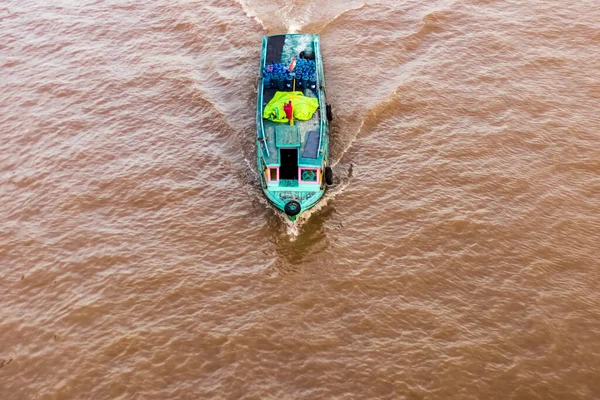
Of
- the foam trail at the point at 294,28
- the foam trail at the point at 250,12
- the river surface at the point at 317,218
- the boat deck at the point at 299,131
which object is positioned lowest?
the river surface at the point at 317,218

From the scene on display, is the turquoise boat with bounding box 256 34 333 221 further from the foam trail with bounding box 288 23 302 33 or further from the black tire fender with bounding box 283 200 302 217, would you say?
the foam trail with bounding box 288 23 302 33

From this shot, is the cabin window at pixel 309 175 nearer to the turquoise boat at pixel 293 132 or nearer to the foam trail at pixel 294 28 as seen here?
the turquoise boat at pixel 293 132

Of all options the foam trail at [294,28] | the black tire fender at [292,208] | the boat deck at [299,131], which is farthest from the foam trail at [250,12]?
the black tire fender at [292,208]

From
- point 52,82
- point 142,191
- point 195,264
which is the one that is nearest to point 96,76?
point 52,82

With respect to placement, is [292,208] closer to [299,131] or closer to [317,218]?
[317,218]

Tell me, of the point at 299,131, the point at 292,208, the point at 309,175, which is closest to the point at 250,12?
the point at 299,131

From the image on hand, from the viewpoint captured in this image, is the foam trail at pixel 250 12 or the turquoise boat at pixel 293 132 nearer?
the turquoise boat at pixel 293 132

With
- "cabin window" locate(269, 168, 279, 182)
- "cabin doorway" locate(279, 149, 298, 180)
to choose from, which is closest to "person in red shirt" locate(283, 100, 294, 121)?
"cabin doorway" locate(279, 149, 298, 180)
